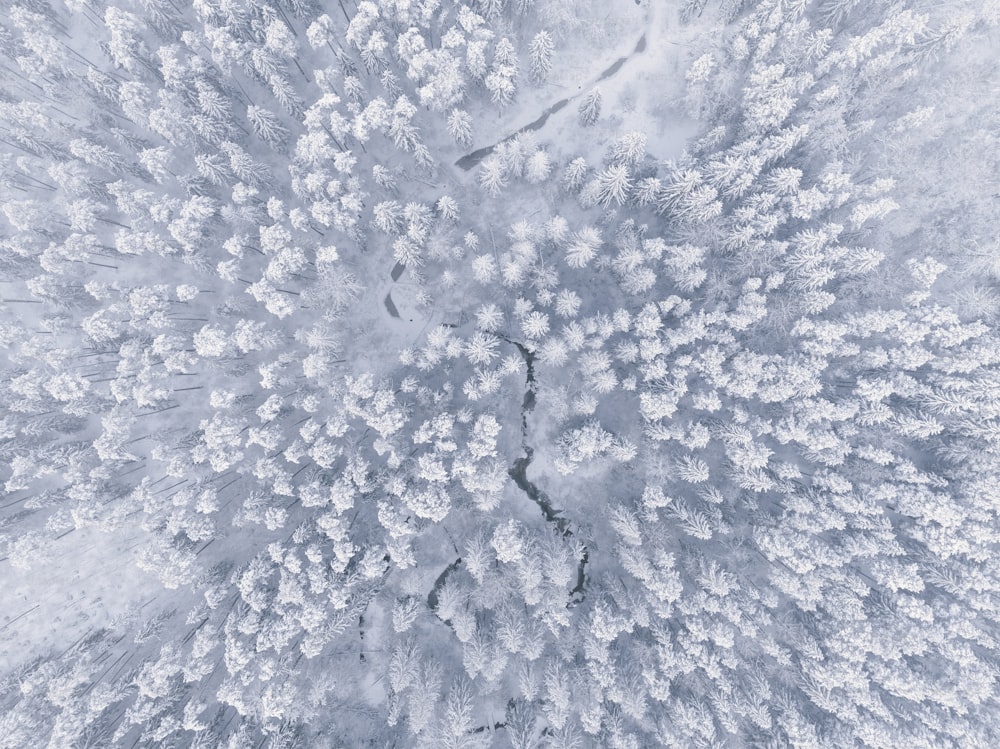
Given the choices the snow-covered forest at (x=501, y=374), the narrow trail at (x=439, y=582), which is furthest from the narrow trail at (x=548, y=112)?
the narrow trail at (x=439, y=582)

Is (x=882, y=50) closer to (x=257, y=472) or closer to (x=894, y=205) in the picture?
(x=894, y=205)

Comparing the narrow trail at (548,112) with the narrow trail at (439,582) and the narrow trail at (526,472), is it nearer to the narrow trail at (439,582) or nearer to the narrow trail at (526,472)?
the narrow trail at (526,472)

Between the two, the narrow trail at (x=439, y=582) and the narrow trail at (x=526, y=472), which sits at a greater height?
the narrow trail at (x=526, y=472)

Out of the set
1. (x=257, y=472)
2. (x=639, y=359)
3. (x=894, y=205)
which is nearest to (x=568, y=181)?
(x=639, y=359)

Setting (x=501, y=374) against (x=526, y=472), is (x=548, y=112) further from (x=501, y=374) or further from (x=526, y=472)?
(x=526, y=472)

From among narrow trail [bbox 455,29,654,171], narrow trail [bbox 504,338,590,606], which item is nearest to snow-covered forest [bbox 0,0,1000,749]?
narrow trail [bbox 504,338,590,606]
